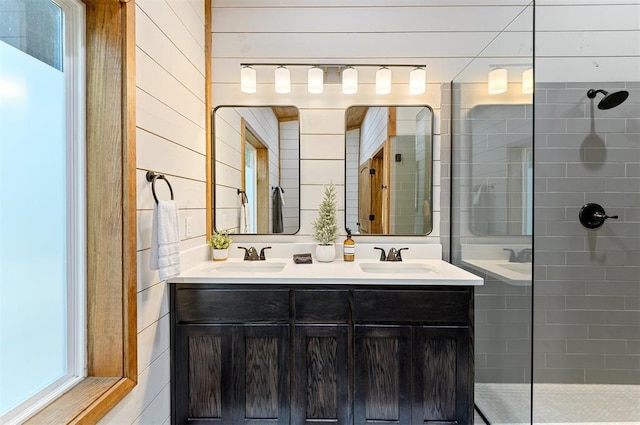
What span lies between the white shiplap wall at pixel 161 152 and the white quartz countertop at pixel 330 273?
18 cm

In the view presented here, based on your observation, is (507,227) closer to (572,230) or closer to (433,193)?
(433,193)

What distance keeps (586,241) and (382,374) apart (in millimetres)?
1683

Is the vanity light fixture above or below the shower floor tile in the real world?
above

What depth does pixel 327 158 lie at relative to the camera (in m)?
2.21

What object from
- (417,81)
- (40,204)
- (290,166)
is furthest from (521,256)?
(40,204)

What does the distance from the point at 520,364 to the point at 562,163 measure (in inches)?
52.7

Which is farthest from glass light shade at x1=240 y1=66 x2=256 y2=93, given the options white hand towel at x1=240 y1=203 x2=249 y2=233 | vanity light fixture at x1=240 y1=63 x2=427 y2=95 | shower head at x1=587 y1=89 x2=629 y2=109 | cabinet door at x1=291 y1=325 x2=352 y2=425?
shower head at x1=587 y1=89 x2=629 y2=109

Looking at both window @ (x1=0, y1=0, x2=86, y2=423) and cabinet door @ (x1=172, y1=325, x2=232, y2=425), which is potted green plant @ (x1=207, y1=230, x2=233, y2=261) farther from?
window @ (x1=0, y1=0, x2=86, y2=423)

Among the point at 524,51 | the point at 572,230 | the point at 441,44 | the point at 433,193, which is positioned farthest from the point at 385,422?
the point at 441,44

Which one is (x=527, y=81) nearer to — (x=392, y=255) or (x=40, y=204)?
(x=392, y=255)

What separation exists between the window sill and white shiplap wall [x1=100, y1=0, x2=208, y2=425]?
0.08 meters

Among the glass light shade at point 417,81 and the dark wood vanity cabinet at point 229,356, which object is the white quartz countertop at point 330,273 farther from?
the glass light shade at point 417,81

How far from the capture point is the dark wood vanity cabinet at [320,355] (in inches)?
63.5

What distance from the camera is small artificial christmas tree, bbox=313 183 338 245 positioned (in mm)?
2096
